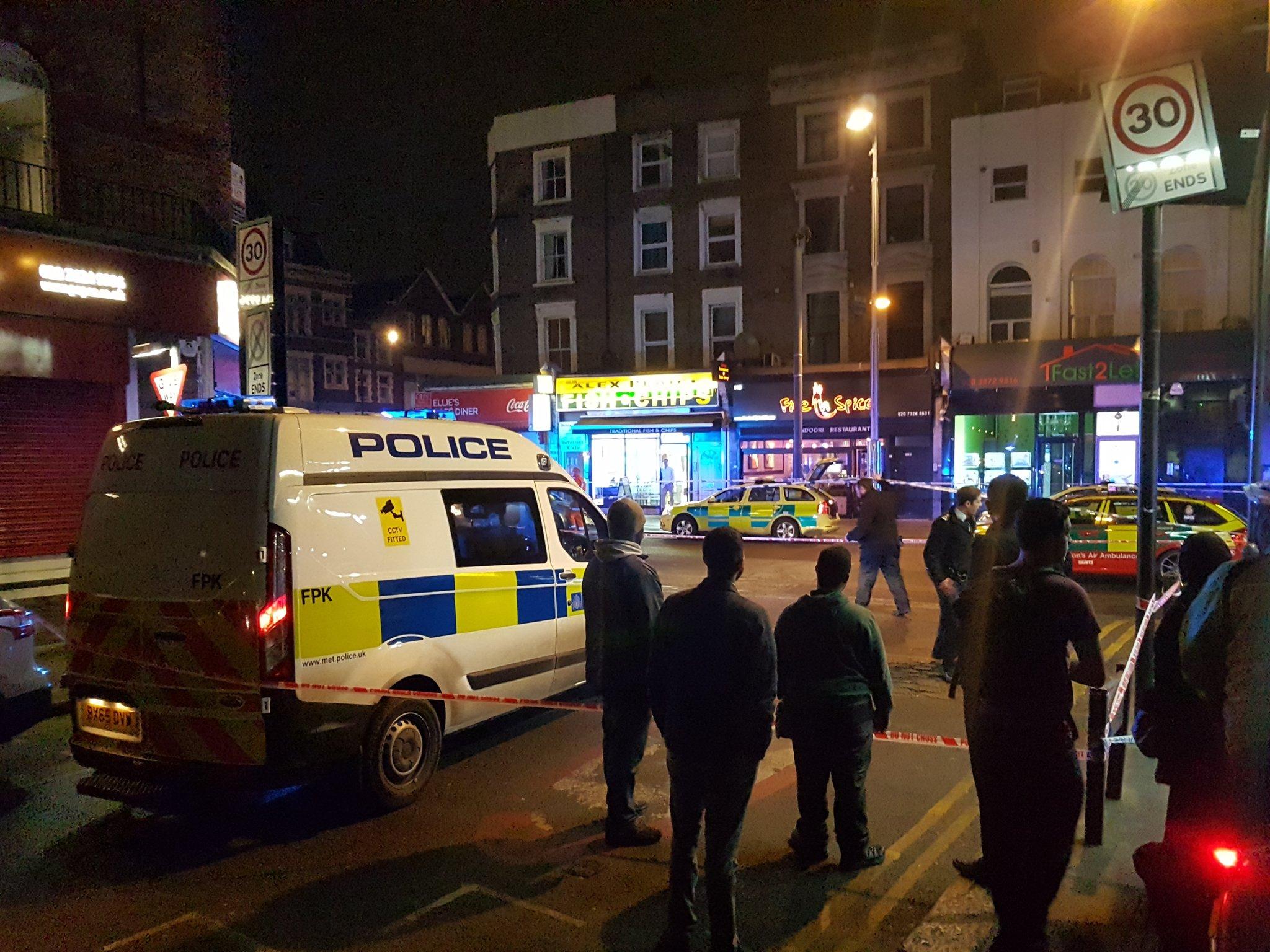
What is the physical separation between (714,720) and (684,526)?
18.1m

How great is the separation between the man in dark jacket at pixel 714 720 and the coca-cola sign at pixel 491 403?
25715mm

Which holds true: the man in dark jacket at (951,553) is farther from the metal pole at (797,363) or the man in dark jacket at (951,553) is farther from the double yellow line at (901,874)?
the metal pole at (797,363)

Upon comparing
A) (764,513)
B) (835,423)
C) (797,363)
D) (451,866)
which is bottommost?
(451,866)

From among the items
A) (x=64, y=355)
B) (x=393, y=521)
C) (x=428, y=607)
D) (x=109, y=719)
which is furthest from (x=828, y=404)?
(x=109, y=719)

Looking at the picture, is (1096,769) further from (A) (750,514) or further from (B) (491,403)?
(B) (491,403)

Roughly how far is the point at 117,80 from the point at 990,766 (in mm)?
16113

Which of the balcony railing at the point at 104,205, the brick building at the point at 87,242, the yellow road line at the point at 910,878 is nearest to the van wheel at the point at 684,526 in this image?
the brick building at the point at 87,242

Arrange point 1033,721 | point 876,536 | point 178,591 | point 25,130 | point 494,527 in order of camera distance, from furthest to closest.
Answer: point 25,130 < point 876,536 < point 494,527 < point 178,591 < point 1033,721

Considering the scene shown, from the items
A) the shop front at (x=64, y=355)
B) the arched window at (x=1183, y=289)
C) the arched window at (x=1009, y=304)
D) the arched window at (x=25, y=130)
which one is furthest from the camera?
the arched window at (x=1009, y=304)

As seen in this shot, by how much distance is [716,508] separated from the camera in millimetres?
20953

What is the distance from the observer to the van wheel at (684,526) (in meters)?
21.2

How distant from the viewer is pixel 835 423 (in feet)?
86.4

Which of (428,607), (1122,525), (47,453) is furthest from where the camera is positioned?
(1122,525)

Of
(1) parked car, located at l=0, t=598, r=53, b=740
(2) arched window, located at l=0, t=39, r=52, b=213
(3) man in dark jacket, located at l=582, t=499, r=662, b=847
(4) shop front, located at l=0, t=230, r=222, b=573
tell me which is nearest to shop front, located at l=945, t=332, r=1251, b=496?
(4) shop front, located at l=0, t=230, r=222, b=573
